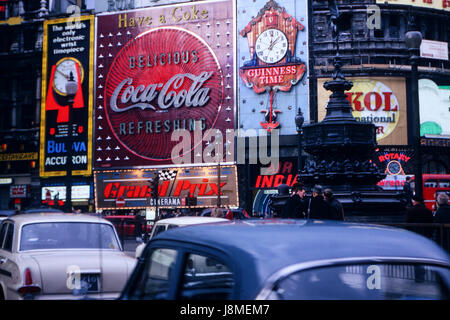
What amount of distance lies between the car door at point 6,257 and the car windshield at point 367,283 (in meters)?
5.17

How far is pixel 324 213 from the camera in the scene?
11.1 metres

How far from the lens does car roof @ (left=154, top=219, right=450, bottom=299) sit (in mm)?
2952

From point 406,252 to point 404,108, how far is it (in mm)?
37787

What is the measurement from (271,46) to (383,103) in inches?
335

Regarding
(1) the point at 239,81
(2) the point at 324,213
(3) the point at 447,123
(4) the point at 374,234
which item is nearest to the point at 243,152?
(1) the point at 239,81

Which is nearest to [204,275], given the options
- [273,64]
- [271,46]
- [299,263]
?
[299,263]

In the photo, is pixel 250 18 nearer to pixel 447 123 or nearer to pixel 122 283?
pixel 447 123

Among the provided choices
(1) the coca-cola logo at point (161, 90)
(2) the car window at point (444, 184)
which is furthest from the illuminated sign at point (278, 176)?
→ (2) the car window at point (444, 184)

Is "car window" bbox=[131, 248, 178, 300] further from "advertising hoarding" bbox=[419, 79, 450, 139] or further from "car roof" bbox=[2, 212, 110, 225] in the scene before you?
"advertising hoarding" bbox=[419, 79, 450, 139]

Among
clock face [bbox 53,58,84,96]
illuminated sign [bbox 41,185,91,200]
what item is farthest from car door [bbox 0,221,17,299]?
clock face [bbox 53,58,84,96]

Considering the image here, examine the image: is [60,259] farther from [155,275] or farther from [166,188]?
[166,188]

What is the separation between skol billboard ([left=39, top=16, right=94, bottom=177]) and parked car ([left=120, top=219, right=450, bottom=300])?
141 feet

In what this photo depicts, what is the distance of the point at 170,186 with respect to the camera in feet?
140

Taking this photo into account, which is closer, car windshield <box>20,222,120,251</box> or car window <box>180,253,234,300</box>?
car window <box>180,253,234,300</box>
